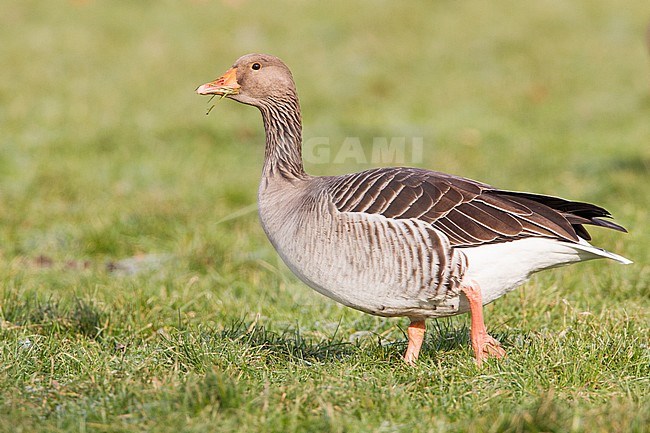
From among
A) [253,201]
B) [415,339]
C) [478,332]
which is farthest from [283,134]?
[253,201]

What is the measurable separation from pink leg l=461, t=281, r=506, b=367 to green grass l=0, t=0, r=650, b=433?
0.11 m

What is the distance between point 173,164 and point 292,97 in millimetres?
6076

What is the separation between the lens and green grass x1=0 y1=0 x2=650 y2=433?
4.15m

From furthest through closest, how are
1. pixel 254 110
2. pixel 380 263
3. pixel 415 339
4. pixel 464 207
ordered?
pixel 254 110
pixel 415 339
pixel 464 207
pixel 380 263

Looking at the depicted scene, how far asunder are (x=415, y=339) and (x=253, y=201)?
5014 mm

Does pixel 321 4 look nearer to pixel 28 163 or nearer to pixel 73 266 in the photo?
pixel 28 163

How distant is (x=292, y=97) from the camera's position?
5.60 metres

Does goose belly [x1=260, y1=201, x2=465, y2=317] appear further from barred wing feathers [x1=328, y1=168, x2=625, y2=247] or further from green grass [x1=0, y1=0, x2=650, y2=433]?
green grass [x1=0, y1=0, x2=650, y2=433]

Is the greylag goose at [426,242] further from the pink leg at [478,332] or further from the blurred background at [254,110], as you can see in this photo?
the blurred background at [254,110]

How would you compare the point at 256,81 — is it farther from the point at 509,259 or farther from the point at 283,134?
the point at 509,259

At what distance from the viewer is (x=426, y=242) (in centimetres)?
473

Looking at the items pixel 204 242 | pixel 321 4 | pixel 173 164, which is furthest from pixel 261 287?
pixel 321 4

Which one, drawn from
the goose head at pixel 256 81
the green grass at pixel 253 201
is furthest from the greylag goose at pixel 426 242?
the goose head at pixel 256 81

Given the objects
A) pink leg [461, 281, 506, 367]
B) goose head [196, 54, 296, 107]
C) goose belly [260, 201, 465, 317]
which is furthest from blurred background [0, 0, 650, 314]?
pink leg [461, 281, 506, 367]
